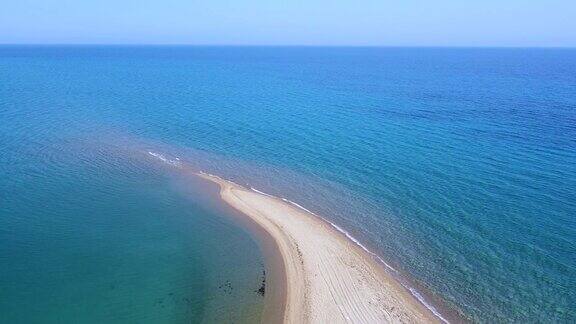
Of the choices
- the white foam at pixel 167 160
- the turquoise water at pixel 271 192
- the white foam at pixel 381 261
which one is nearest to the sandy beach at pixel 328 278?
the white foam at pixel 381 261

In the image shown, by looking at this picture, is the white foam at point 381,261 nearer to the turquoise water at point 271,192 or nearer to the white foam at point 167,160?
the turquoise water at point 271,192

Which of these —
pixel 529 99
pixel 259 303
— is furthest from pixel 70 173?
pixel 529 99

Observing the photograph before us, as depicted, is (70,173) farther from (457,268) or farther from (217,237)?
(457,268)

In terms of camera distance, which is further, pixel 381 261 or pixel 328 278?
pixel 381 261

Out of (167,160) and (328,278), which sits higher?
(167,160)

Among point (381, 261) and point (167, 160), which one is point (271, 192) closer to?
point (381, 261)

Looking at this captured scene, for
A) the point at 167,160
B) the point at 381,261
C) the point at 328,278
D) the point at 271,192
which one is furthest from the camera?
the point at 167,160

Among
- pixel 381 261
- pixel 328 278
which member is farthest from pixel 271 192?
pixel 328 278

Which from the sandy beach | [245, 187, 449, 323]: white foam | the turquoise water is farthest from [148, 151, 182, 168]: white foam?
the sandy beach
